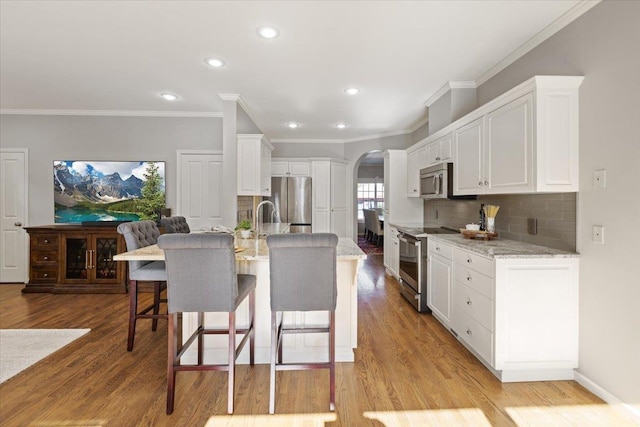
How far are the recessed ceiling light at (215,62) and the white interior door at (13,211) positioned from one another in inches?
153

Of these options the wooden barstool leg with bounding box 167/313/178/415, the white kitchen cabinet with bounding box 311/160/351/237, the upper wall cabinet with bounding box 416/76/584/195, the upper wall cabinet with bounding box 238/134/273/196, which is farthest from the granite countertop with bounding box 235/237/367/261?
the white kitchen cabinet with bounding box 311/160/351/237

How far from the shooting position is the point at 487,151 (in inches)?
113

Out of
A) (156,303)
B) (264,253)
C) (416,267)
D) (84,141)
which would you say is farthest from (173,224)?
(84,141)

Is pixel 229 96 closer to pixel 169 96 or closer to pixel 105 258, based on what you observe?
pixel 169 96

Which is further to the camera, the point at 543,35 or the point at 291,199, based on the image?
the point at 291,199

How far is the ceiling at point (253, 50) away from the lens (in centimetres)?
241

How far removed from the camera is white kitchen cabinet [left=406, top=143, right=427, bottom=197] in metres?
4.52

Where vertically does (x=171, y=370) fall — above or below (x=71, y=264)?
below

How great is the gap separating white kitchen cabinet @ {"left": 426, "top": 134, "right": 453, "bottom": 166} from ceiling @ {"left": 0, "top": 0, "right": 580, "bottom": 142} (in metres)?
0.66

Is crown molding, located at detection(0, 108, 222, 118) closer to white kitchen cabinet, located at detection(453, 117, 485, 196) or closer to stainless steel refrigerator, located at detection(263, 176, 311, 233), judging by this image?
stainless steel refrigerator, located at detection(263, 176, 311, 233)

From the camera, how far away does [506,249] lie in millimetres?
2469

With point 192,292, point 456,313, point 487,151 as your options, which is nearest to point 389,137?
point 487,151

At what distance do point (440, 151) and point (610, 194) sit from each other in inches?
77.7

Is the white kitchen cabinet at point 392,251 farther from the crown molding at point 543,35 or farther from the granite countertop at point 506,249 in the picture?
the crown molding at point 543,35
